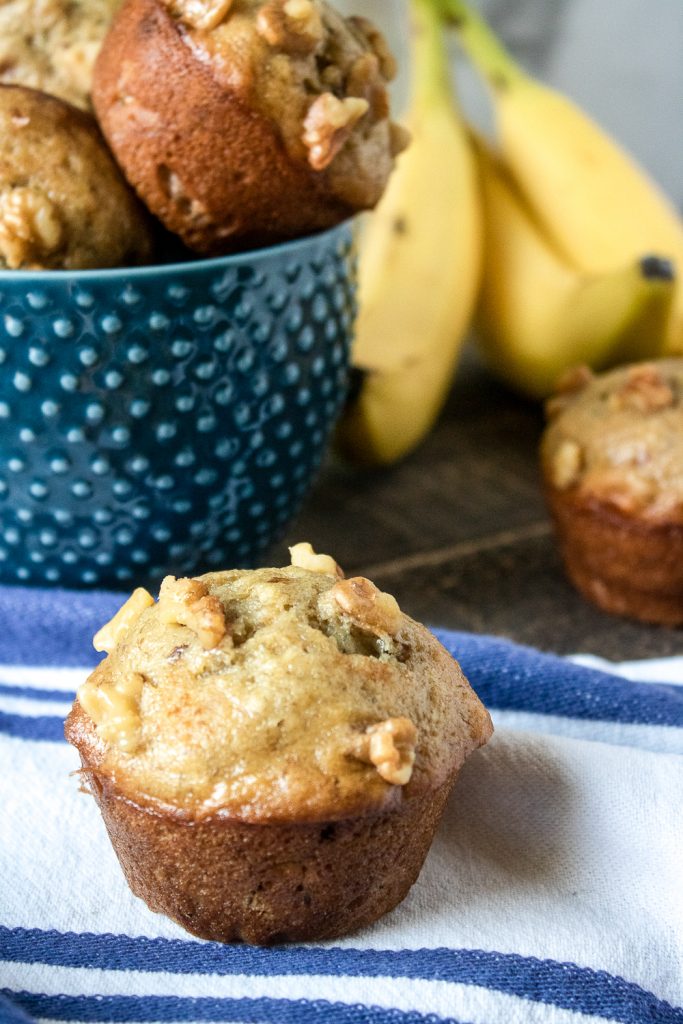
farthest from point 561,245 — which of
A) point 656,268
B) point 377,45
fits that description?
point 377,45

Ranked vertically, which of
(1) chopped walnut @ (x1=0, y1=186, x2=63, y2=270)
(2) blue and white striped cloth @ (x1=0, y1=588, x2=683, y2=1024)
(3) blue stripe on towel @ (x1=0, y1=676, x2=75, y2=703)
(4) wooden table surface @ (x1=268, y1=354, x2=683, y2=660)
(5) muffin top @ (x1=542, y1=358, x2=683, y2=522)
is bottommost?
(4) wooden table surface @ (x1=268, y1=354, x2=683, y2=660)

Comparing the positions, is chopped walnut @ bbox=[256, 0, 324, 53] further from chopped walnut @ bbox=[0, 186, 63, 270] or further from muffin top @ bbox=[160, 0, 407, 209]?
chopped walnut @ bbox=[0, 186, 63, 270]

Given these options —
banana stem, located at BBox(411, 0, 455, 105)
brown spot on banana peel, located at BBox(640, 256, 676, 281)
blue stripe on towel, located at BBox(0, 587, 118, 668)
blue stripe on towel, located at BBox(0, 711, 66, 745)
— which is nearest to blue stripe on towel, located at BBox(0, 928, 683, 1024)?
blue stripe on towel, located at BBox(0, 711, 66, 745)

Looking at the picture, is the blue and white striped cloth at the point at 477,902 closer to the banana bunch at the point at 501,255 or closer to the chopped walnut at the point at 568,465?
the chopped walnut at the point at 568,465

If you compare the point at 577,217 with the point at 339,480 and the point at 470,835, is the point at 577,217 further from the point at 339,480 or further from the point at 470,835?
the point at 470,835

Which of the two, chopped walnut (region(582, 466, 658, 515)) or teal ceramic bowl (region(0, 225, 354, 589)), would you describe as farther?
chopped walnut (region(582, 466, 658, 515))
